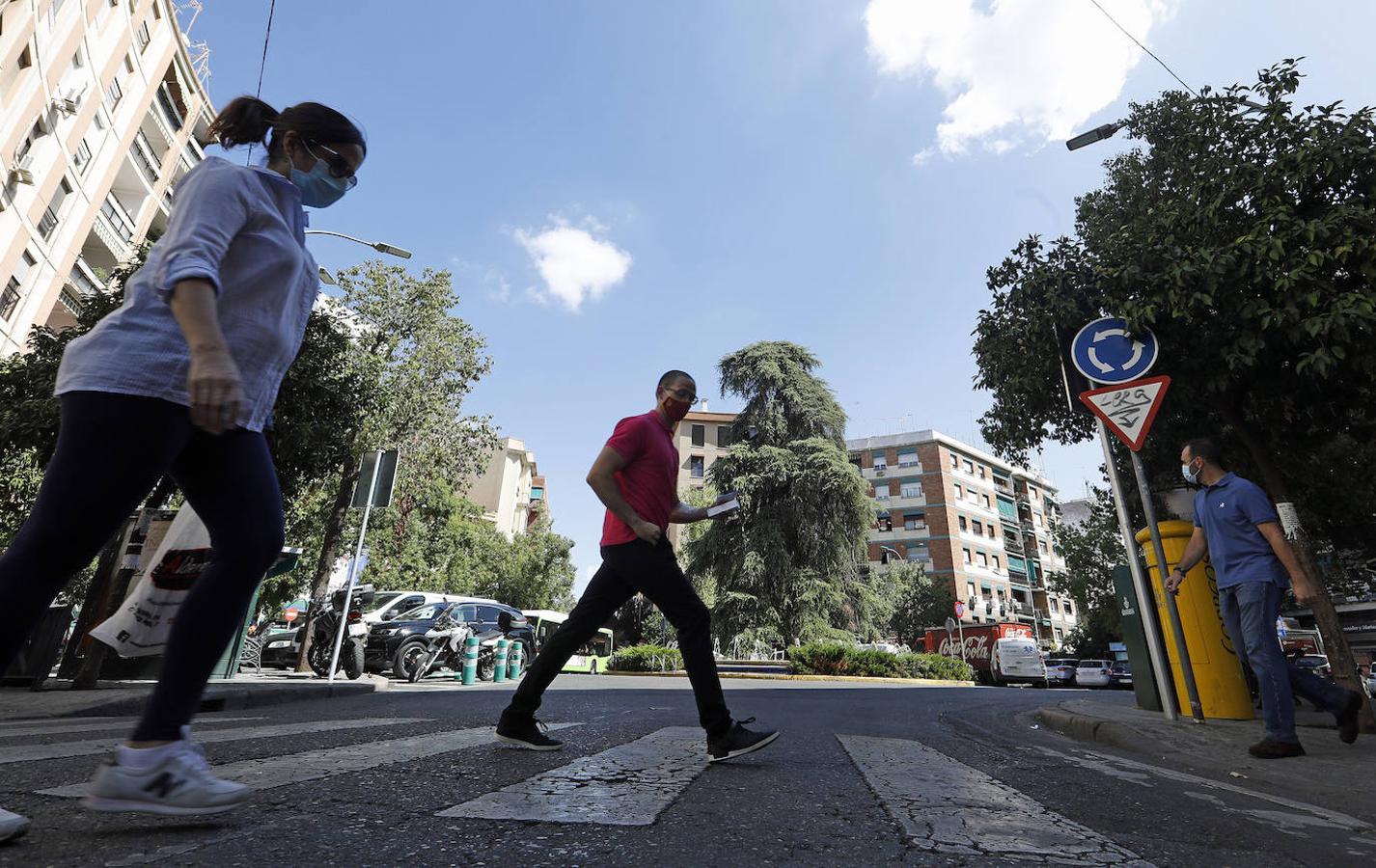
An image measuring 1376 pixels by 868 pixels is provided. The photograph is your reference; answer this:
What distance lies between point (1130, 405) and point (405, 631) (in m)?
13.0

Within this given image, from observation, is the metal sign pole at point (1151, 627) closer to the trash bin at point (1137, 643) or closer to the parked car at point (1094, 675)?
the trash bin at point (1137, 643)

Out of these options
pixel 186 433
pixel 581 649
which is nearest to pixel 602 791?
pixel 186 433

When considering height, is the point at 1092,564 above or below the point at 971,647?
above

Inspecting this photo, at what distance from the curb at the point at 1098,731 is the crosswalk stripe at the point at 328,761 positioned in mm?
3645

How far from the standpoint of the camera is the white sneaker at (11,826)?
1323 mm

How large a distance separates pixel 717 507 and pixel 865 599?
2274 cm

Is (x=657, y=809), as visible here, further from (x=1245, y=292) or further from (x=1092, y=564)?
(x=1092, y=564)

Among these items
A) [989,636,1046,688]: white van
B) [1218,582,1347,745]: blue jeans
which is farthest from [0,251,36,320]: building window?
[989,636,1046,688]: white van

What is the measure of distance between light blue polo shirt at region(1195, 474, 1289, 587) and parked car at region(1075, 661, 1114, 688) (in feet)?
109

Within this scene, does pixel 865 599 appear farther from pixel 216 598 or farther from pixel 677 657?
pixel 216 598

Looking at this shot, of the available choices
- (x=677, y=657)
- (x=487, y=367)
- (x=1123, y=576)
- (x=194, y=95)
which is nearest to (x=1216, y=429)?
(x=1123, y=576)

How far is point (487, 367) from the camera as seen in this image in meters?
20.4

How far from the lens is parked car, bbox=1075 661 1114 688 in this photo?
32219mm

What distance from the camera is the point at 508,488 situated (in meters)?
A: 66.1
